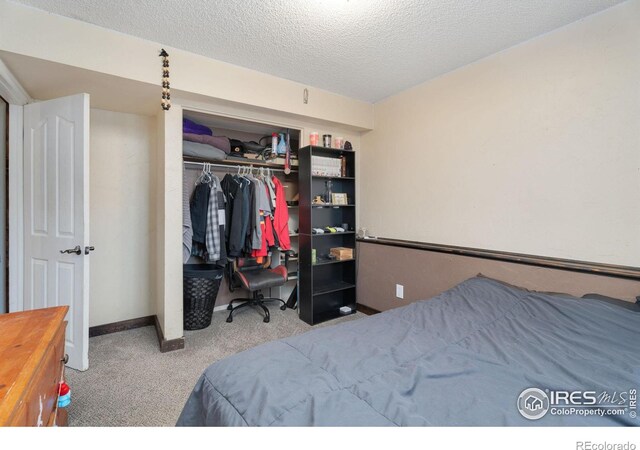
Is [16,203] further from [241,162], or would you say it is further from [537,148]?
[537,148]

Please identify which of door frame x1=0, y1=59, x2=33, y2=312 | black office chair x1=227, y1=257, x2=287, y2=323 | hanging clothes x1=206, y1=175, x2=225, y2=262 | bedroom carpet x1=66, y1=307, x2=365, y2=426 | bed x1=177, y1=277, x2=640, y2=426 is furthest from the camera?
black office chair x1=227, y1=257, x2=287, y2=323

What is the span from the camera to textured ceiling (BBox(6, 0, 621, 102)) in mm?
1750

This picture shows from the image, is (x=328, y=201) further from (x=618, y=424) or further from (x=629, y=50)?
(x=618, y=424)

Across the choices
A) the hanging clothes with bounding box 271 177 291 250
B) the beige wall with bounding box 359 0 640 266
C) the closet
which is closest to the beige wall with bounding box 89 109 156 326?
the closet

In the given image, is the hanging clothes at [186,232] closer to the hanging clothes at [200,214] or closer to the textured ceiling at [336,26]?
the hanging clothes at [200,214]

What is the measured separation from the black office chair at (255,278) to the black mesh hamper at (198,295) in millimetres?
270

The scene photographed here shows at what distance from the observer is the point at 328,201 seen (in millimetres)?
3301

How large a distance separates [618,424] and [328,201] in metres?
2.74

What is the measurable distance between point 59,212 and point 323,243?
2369mm

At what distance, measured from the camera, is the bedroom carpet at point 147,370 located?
1.63 metres

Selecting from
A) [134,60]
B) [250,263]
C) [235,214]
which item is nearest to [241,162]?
[235,214]

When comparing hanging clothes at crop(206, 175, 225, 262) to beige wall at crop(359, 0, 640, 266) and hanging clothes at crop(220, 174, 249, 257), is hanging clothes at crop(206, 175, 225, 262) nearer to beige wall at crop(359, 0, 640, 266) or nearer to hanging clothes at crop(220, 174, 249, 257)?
hanging clothes at crop(220, 174, 249, 257)

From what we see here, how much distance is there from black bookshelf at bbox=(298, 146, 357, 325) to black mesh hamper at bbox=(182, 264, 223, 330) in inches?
36.7

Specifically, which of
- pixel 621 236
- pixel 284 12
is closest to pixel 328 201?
pixel 284 12
